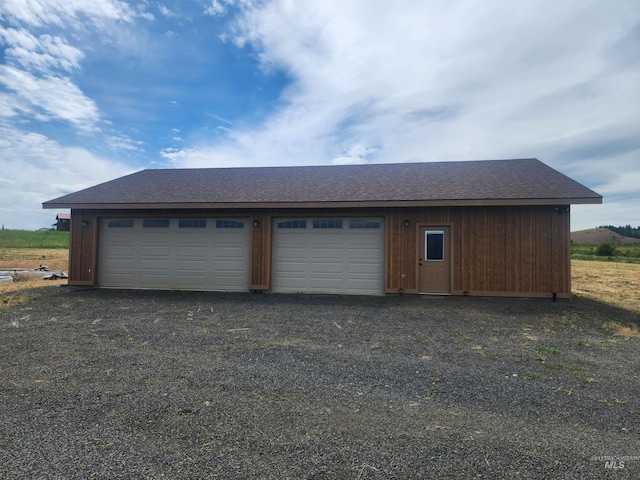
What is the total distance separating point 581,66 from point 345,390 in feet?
36.8

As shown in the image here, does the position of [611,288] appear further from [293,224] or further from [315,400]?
[315,400]

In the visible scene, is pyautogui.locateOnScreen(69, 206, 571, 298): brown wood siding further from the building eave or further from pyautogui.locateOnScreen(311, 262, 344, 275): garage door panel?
pyautogui.locateOnScreen(311, 262, 344, 275): garage door panel

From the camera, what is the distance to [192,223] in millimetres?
10742

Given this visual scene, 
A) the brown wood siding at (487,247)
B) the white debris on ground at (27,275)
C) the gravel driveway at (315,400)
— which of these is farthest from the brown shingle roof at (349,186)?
the gravel driveway at (315,400)

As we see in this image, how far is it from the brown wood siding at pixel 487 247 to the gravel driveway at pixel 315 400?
295 centimetres

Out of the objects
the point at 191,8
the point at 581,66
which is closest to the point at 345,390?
the point at 191,8

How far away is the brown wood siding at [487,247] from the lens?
9.19 meters

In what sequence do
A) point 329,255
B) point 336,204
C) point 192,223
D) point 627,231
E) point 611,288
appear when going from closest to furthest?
point 336,204, point 329,255, point 192,223, point 611,288, point 627,231

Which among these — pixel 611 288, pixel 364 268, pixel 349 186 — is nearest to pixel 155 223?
pixel 349 186

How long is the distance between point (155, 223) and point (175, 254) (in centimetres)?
117

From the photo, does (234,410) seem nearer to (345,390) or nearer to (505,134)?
(345,390)

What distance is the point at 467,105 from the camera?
→ 12.3m

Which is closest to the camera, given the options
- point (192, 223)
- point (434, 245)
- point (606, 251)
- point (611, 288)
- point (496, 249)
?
point (496, 249)

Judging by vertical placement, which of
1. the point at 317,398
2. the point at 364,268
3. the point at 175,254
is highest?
the point at 175,254
